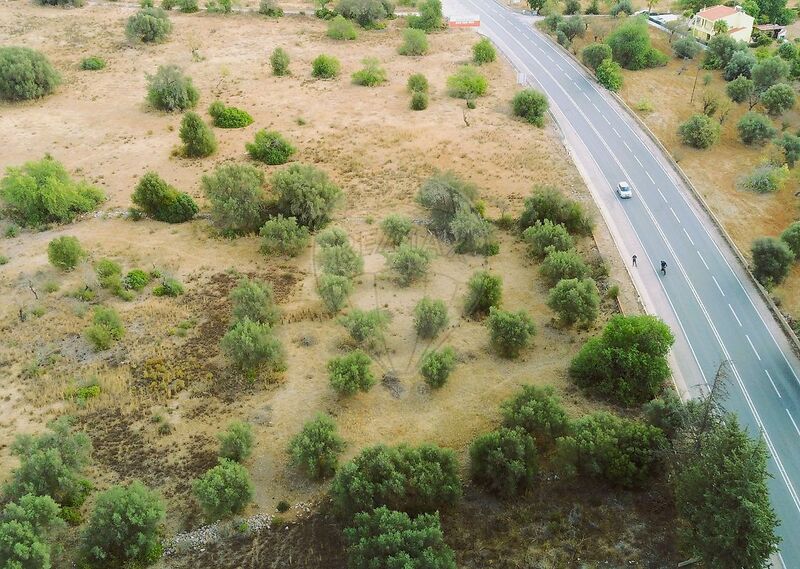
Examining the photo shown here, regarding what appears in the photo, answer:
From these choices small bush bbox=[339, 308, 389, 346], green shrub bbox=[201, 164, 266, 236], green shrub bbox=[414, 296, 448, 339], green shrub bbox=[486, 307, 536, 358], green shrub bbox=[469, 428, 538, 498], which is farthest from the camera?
green shrub bbox=[201, 164, 266, 236]

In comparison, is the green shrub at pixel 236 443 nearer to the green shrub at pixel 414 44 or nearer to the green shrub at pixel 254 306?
the green shrub at pixel 254 306

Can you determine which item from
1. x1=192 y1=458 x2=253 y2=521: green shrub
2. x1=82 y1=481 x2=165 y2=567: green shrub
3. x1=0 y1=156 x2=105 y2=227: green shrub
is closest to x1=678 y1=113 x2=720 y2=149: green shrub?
x1=192 y1=458 x2=253 y2=521: green shrub

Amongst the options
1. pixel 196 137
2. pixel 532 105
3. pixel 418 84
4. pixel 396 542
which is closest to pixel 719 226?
pixel 532 105

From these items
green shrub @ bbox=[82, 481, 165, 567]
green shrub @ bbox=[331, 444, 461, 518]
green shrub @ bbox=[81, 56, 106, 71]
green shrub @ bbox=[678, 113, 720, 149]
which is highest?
green shrub @ bbox=[678, 113, 720, 149]

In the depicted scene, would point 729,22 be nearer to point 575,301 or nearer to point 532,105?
point 532,105

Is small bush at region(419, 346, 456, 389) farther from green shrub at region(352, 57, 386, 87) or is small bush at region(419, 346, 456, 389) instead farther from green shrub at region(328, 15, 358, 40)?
green shrub at region(328, 15, 358, 40)

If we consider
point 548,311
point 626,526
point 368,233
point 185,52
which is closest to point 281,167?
point 368,233

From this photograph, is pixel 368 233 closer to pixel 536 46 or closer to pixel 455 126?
pixel 455 126

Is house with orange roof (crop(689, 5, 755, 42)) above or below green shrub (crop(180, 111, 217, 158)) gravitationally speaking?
above

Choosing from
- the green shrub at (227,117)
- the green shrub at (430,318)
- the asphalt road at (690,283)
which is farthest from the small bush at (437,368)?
the green shrub at (227,117)
